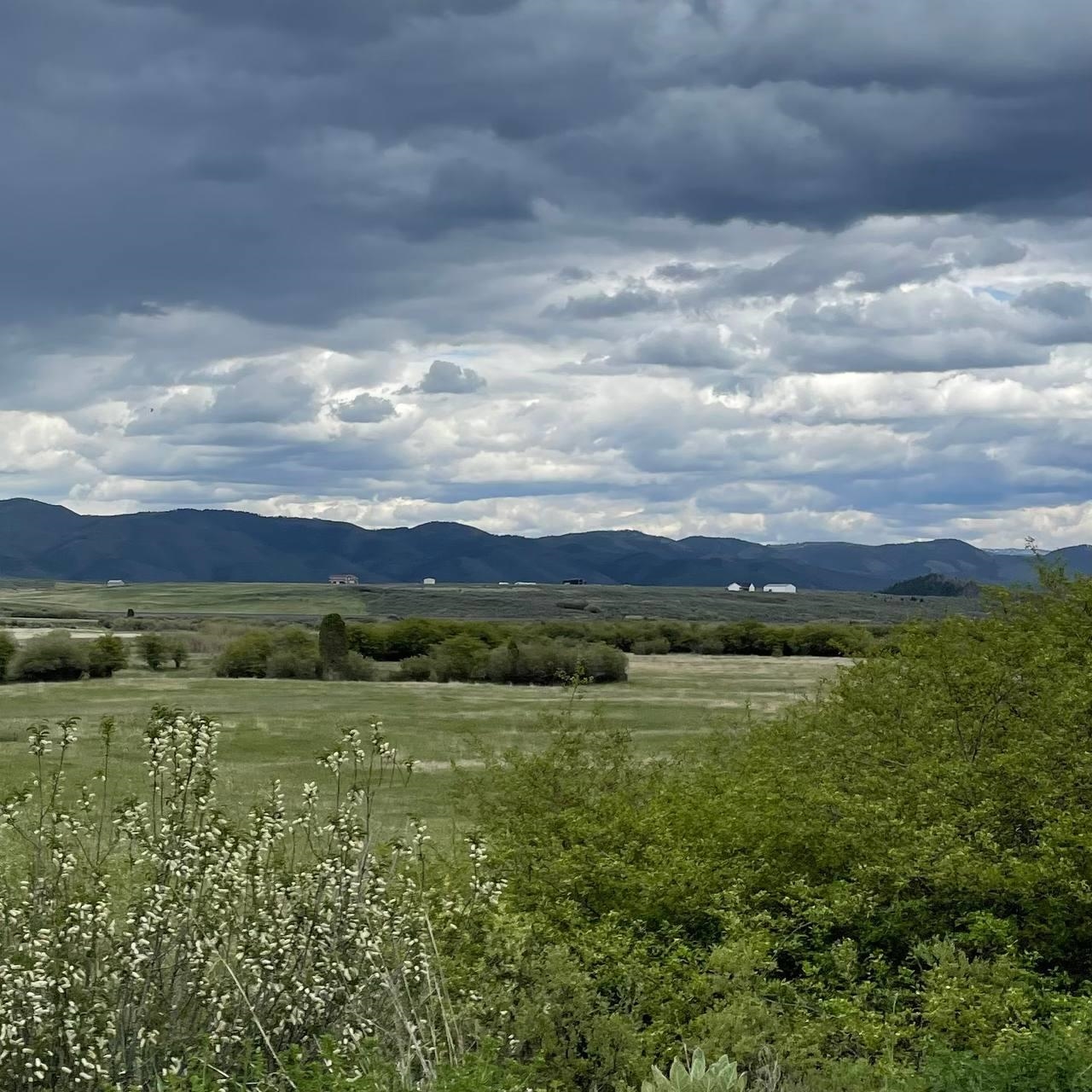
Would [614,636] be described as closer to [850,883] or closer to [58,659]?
[58,659]

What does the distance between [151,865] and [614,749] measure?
6772 mm

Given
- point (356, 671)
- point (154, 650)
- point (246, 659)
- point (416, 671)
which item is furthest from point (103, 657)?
point (416, 671)

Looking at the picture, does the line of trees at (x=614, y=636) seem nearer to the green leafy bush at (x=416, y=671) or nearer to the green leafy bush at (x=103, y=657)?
the green leafy bush at (x=416, y=671)

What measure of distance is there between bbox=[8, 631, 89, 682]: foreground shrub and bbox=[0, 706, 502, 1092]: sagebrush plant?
79.2 metres

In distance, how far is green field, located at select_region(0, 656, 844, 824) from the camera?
36.4 m

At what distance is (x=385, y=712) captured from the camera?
62.7 meters

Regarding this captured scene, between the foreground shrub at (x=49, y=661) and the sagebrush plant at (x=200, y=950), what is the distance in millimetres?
79163

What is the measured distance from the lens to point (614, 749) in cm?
1540

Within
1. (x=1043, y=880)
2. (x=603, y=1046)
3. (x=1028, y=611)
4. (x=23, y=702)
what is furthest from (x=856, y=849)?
(x=23, y=702)

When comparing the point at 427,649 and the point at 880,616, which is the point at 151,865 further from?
the point at 880,616

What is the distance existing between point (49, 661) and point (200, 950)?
80.9 m

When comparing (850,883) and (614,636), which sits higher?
(850,883)

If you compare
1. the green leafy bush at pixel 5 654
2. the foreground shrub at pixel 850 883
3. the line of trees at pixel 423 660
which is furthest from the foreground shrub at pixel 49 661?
the foreground shrub at pixel 850 883

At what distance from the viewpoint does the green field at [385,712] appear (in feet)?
119
